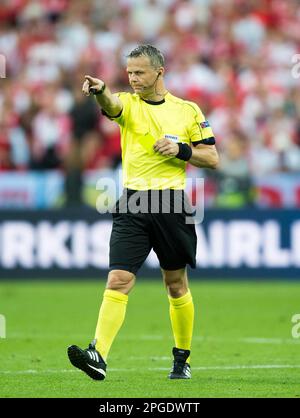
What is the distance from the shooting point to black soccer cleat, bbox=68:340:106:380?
24.2ft

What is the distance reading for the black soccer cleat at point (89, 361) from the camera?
7.38 metres

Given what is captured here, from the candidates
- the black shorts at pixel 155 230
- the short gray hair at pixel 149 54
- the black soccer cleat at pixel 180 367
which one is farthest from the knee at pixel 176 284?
the short gray hair at pixel 149 54

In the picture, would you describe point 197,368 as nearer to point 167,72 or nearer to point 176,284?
point 176,284

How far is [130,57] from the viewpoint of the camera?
26.3 feet

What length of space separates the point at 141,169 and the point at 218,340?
3275 millimetres

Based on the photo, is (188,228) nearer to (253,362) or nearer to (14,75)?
(253,362)

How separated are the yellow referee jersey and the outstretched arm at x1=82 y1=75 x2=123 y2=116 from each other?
0.11 metres

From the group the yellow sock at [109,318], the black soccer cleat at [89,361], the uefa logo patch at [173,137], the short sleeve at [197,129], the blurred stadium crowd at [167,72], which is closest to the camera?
the black soccer cleat at [89,361]

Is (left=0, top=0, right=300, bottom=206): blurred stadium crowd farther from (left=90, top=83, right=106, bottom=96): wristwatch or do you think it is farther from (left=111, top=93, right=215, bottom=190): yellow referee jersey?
(left=90, top=83, right=106, bottom=96): wristwatch

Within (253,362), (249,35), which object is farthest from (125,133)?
(249,35)

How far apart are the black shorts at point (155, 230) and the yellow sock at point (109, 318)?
264 millimetres

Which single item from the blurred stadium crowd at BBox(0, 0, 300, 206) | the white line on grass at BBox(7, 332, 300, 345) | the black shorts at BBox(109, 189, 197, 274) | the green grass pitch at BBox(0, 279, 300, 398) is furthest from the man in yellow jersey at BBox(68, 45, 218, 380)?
the blurred stadium crowd at BBox(0, 0, 300, 206)

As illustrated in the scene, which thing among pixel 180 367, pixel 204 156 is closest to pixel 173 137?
pixel 204 156

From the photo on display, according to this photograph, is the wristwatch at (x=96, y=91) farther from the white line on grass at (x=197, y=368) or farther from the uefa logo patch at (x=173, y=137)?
the white line on grass at (x=197, y=368)
